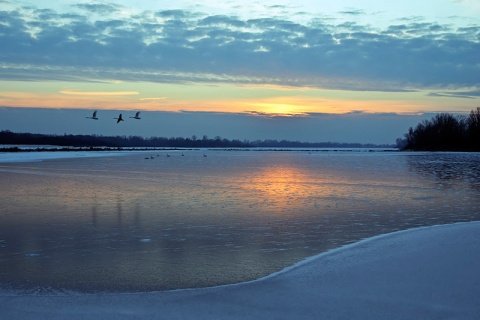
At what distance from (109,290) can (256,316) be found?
1776 millimetres

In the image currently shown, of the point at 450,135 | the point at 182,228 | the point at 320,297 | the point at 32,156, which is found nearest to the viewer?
the point at 320,297

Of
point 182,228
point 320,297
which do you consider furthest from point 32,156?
point 320,297

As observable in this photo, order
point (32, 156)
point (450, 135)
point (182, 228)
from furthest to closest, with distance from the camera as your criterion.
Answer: point (450, 135)
point (32, 156)
point (182, 228)

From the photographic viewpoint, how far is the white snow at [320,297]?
466 cm

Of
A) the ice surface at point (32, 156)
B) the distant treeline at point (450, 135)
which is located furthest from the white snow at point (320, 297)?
the distant treeline at point (450, 135)

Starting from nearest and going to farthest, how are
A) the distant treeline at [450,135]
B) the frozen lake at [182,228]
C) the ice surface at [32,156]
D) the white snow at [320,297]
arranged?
the white snow at [320,297], the frozen lake at [182,228], the ice surface at [32,156], the distant treeline at [450,135]

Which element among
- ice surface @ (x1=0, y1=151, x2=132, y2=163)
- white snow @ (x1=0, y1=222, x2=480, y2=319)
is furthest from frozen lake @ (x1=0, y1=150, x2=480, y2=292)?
ice surface @ (x1=0, y1=151, x2=132, y2=163)

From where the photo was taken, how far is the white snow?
15.3 feet

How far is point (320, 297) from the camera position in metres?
5.15

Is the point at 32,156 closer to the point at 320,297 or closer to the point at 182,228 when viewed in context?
the point at 182,228

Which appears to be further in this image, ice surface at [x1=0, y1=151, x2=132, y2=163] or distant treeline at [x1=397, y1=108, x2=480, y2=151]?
distant treeline at [x1=397, y1=108, x2=480, y2=151]

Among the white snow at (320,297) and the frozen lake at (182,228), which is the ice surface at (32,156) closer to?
the frozen lake at (182,228)

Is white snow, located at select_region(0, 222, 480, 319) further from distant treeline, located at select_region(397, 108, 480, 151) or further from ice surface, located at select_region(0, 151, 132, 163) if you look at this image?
distant treeline, located at select_region(397, 108, 480, 151)

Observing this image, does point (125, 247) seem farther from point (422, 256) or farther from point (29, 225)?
point (422, 256)
